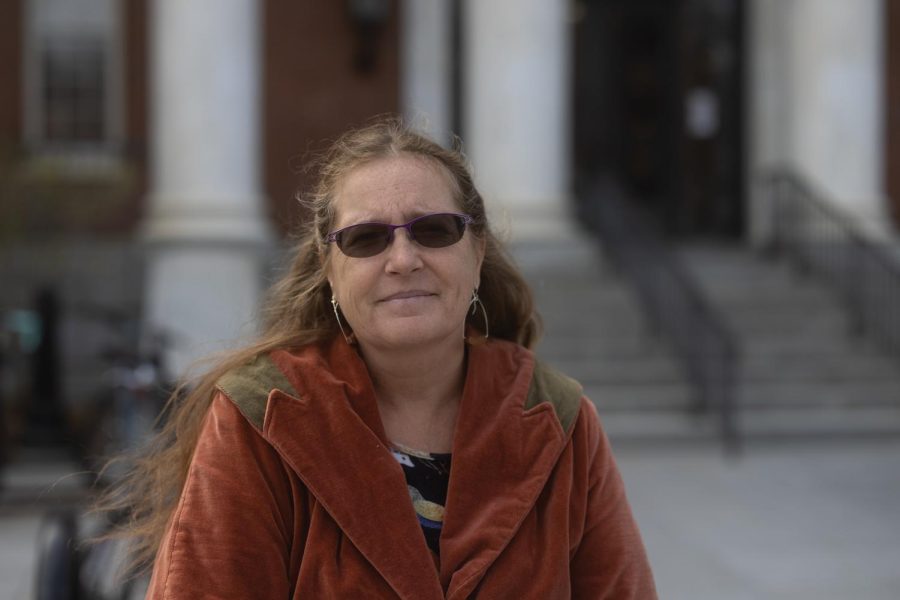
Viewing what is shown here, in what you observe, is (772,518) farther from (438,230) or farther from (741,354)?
(438,230)

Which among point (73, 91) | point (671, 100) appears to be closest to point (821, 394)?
point (671, 100)

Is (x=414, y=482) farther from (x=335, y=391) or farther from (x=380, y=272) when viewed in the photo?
(x=380, y=272)

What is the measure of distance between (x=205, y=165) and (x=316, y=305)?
31.8 ft

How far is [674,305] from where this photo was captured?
11.7 m

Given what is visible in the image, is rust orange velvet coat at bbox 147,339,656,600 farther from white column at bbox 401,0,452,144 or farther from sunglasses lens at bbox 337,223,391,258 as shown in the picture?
white column at bbox 401,0,452,144

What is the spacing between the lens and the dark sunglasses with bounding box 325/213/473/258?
2225 millimetres

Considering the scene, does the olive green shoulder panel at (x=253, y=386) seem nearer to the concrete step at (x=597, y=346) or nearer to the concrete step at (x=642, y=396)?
the concrete step at (x=642, y=396)

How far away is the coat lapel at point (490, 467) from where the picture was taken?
212 cm

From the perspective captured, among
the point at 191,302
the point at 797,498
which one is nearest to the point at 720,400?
the point at 797,498

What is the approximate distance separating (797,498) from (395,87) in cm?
843

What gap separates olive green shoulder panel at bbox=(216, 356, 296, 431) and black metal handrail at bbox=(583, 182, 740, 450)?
7900 mm

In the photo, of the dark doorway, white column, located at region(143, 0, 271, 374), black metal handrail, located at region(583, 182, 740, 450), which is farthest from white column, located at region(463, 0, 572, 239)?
the dark doorway

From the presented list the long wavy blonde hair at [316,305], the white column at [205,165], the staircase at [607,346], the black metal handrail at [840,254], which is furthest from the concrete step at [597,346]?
the long wavy blonde hair at [316,305]

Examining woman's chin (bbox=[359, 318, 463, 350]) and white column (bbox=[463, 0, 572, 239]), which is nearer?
woman's chin (bbox=[359, 318, 463, 350])
